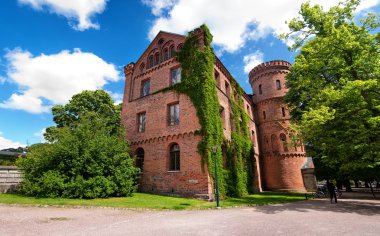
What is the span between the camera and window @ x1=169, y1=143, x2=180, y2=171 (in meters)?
15.9

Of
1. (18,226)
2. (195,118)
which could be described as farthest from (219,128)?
(18,226)

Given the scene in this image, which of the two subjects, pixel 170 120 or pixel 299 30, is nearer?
pixel 299 30

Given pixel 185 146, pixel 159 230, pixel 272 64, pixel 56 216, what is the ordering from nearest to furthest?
pixel 159 230 < pixel 56 216 < pixel 185 146 < pixel 272 64

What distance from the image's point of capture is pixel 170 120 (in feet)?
56.6

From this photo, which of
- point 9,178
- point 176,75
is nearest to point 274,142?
point 176,75

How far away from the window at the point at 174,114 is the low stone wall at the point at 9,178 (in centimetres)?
1136

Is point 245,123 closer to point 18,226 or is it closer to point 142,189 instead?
point 142,189

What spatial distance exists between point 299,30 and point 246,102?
12156 millimetres

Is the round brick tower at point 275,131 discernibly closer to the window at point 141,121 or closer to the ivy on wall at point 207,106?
the ivy on wall at point 207,106

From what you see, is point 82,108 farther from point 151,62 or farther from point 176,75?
point 176,75

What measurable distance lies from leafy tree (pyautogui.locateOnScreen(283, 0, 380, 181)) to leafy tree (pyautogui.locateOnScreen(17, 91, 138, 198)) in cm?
1240

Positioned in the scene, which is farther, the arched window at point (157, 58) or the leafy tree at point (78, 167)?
→ the arched window at point (157, 58)

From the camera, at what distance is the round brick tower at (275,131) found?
84.4ft

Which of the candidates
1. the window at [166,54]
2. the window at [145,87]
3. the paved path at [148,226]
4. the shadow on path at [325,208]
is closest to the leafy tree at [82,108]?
the window at [145,87]
